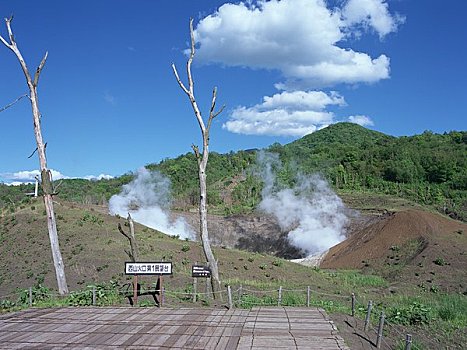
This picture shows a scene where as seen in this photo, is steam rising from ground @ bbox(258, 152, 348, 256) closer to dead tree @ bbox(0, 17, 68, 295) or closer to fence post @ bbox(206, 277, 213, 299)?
fence post @ bbox(206, 277, 213, 299)

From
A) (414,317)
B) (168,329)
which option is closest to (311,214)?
(414,317)

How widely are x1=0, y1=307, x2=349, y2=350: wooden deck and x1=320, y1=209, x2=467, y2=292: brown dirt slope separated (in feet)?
53.5

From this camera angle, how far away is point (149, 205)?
5325cm

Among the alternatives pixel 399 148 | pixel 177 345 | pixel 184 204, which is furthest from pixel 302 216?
pixel 177 345

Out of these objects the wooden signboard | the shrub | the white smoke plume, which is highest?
the white smoke plume

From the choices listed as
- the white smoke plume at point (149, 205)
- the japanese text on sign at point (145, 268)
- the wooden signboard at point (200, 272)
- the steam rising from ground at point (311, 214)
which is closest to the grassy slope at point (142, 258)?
the wooden signboard at point (200, 272)

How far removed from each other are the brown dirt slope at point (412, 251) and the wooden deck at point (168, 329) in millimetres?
16318

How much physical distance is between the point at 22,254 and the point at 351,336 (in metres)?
21.9

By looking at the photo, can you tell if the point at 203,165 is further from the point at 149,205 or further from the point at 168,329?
the point at 149,205

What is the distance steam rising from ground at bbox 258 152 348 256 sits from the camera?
1692 inches

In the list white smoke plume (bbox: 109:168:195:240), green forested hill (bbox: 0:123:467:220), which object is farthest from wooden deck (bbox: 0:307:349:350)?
green forested hill (bbox: 0:123:467:220)

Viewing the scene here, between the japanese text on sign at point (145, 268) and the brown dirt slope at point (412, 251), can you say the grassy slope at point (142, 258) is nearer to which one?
the brown dirt slope at point (412, 251)

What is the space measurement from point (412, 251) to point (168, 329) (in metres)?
25.6

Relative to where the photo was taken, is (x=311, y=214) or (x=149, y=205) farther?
(x=149, y=205)
